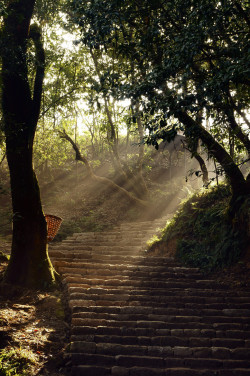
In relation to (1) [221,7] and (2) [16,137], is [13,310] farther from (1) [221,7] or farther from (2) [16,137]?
(1) [221,7]

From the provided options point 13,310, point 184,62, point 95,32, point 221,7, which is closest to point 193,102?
point 184,62

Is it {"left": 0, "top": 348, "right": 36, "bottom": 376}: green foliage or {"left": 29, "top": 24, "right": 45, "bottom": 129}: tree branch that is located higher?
{"left": 29, "top": 24, "right": 45, "bottom": 129}: tree branch

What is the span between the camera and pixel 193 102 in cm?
533

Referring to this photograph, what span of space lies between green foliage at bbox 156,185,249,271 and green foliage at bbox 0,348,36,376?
217 inches

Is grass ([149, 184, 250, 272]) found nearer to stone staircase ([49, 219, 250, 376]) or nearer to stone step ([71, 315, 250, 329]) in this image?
stone staircase ([49, 219, 250, 376])

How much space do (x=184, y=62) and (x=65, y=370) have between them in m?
5.56

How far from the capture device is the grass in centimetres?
902

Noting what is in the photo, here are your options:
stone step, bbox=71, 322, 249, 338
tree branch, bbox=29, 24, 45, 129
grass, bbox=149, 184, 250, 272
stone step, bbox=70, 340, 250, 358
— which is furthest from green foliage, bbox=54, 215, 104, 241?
stone step, bbox=70, 340, 250, 358

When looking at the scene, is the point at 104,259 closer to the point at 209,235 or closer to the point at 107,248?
the point at 107,248

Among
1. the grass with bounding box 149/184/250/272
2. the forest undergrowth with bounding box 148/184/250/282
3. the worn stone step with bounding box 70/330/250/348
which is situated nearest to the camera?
the worn stone step with bounding box 70/330/250/348

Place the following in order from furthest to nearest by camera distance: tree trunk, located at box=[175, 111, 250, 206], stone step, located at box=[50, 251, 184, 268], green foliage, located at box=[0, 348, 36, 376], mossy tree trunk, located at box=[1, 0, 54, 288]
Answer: stone step, located at box=[50, 251, 184, 268] < tree trunk, located at box=[175, 111, 250, 206] < mossy tree trunk, located at box=[1, 0, 54, 288] < green foliage, located at box=[0, 348, 36, 376]

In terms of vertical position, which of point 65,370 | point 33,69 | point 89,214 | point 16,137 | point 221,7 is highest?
point 33,69

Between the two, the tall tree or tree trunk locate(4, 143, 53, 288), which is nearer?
the tall tree

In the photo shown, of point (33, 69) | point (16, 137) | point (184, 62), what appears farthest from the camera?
point (33, 69)
